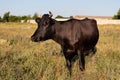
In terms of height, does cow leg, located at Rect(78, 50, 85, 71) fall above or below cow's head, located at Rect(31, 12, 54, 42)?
below

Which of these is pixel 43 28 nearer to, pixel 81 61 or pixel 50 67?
pixel 50 67

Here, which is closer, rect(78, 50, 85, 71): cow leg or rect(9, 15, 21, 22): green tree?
rect(78, 50, 85, 71): cow leg

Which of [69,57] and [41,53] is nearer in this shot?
[69,57]

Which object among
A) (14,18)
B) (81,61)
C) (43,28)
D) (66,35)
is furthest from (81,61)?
(14,18)

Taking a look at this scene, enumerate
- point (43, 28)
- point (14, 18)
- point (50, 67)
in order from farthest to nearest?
point (14, 18) → point (43, 28) → point (50, 67)

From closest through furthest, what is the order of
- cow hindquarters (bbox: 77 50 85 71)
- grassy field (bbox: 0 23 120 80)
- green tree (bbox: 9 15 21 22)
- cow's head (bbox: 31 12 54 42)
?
grassy field (bbox: 0 23 120 80)
cow's head (bbox: 31 12 54 42)
cow hindquarters (bbox: 77 50 85 71)
green tree (bbox: 9 15 21 22)

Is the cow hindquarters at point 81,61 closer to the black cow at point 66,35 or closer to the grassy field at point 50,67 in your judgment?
the black cow at point 66,35

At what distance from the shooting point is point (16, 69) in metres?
7.31

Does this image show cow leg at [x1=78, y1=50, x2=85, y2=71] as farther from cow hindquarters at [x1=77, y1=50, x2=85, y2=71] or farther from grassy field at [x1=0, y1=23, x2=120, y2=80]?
grassy field at [x1=0, y1=23, x2=120, y2=80]

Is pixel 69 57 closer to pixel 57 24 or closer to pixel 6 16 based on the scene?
pixel 57 24

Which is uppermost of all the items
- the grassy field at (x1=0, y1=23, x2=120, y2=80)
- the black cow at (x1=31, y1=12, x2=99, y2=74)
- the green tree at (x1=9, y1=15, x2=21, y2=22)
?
the black cow at (x1=31, y1=12, x2=99, y2=74)

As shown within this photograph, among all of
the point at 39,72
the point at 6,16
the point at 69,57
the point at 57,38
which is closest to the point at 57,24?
the point at 57,38

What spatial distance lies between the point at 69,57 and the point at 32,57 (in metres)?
1.16

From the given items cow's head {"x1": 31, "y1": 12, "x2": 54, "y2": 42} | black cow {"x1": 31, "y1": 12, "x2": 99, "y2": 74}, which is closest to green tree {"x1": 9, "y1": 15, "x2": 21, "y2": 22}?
black cow {"x1": 31, "y1": 12, "x2": 99, "y2": 74}
